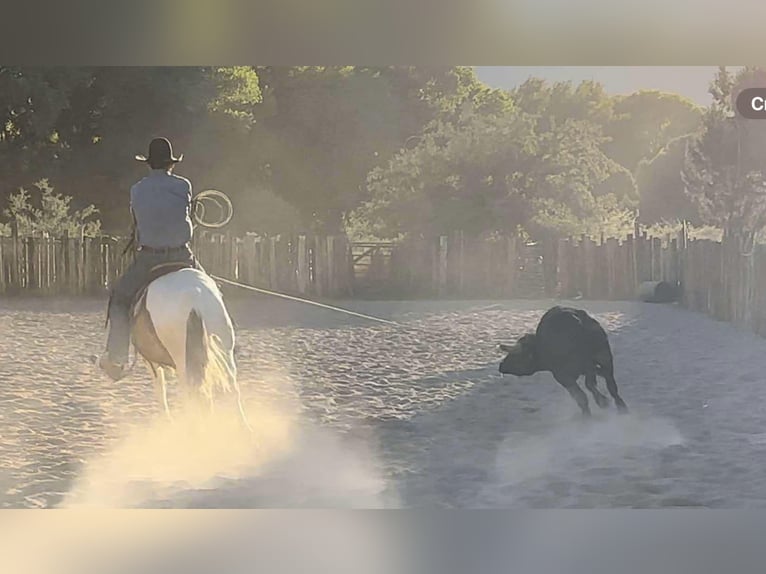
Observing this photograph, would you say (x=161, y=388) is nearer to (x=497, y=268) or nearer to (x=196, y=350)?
(x=196, y=350)

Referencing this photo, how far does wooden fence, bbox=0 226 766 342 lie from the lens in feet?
12.0

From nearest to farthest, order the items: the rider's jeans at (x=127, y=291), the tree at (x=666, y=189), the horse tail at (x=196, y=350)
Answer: the horse tail at (x=196, y=350)
the rider's jeans at (x=127, y=291)
the tree at (x=666, y=189)

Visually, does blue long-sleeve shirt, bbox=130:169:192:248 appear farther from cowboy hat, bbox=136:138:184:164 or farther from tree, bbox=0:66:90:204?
tree, bbox=0:66:90:204

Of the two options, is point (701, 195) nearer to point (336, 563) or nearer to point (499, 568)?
point (499, 568)

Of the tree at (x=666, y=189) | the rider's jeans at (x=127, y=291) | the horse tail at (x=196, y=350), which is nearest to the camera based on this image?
the horse tail at (x=196, y=350)

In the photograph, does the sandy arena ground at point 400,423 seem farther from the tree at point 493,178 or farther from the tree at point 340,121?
the tree at point 340,121

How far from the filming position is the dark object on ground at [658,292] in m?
3.68

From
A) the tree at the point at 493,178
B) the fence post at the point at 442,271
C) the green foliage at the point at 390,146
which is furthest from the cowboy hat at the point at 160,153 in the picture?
the fence post at the point at 442,271

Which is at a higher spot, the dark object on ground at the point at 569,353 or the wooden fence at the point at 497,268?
the wooden fence at the point at 497,268

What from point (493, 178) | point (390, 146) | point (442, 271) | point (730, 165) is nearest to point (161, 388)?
point (442, 271)

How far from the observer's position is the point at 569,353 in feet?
12.0

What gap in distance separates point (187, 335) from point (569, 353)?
4.45ft

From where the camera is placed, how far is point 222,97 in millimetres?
3668

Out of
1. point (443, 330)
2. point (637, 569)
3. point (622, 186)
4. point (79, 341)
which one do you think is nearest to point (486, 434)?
point (443, 330)
